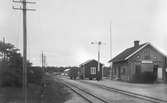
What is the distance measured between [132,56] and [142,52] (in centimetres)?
175

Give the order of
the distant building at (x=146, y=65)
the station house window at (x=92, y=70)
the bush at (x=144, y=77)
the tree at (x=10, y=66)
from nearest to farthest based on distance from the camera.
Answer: the tree at (x=10, y=66)
the bush at (x=144, y=77)
the distant building at (x=146, y=65)
the station house window at (x=92, y=70)

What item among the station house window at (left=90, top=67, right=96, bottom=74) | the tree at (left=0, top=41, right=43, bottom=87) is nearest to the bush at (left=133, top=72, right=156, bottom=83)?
the tree at (left=0, top=41, right=43, bottom=87)

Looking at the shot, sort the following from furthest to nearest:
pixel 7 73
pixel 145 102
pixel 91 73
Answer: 1. pixel 91 73
2. pixel 7 73
3. pixel 145 102

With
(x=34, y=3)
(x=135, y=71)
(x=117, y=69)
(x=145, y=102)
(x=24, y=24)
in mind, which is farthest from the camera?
(x=117, y=69)

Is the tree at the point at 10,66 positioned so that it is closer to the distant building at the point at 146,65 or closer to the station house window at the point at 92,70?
the distant building at the point at 146,65

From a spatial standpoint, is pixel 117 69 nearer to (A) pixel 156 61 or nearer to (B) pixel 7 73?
(A) pixel 156 61

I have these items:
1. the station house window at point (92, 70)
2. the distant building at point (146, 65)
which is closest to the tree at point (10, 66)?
the distant building at point (146, 65)

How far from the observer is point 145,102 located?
17047 mm

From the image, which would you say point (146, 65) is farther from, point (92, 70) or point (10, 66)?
point (92, 70)

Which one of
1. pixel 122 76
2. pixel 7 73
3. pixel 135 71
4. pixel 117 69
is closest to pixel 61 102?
pixel 7 73

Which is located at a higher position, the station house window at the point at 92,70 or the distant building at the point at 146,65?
the distant building at the point at 146,65

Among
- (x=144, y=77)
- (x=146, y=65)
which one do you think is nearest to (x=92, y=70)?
(x=146, y=65)

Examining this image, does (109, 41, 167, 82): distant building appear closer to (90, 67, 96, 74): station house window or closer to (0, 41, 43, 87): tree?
(0, 41, 43, 87): tree

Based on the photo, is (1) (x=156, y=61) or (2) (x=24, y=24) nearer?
(2) (x=24, y=24)
